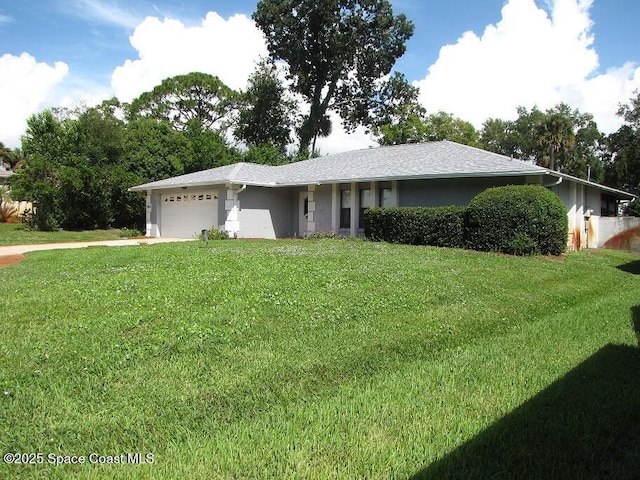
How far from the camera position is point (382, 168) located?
61.6 feet

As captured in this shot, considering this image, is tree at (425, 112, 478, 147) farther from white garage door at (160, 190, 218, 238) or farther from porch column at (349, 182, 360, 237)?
white garage door at (160, 190, 218, 238)

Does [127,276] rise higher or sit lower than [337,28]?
lower

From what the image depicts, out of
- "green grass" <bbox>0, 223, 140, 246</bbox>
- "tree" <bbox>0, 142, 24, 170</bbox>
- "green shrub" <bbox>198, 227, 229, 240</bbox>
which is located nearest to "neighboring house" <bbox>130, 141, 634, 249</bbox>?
"green shrub" <bbox>198, 227, 229, 240</bbox>

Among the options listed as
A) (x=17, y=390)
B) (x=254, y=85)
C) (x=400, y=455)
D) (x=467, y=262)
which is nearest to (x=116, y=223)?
(x=254, y=85)

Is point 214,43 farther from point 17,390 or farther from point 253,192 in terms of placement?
point 17,390

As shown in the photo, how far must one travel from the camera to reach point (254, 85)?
39500 mm

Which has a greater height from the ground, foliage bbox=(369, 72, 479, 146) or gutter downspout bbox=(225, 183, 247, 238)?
foliage bbox=(369, 72, 479, 146)

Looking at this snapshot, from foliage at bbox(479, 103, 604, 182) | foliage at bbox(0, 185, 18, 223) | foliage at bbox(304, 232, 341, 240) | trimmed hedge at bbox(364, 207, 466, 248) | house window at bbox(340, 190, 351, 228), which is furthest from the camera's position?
foliage at bbox(479, 103, 604, 182)

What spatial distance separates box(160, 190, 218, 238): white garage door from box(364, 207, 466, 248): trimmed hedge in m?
7.71

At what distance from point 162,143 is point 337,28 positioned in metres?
17.4

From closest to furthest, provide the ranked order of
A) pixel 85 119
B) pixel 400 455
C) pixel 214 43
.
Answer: pixel 400 455
pixel 85 119
pixel 214 43

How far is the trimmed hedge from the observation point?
46.9ft

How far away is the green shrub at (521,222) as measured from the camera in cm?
1284

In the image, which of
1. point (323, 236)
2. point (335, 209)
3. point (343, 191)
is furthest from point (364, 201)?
point (323, 236)
